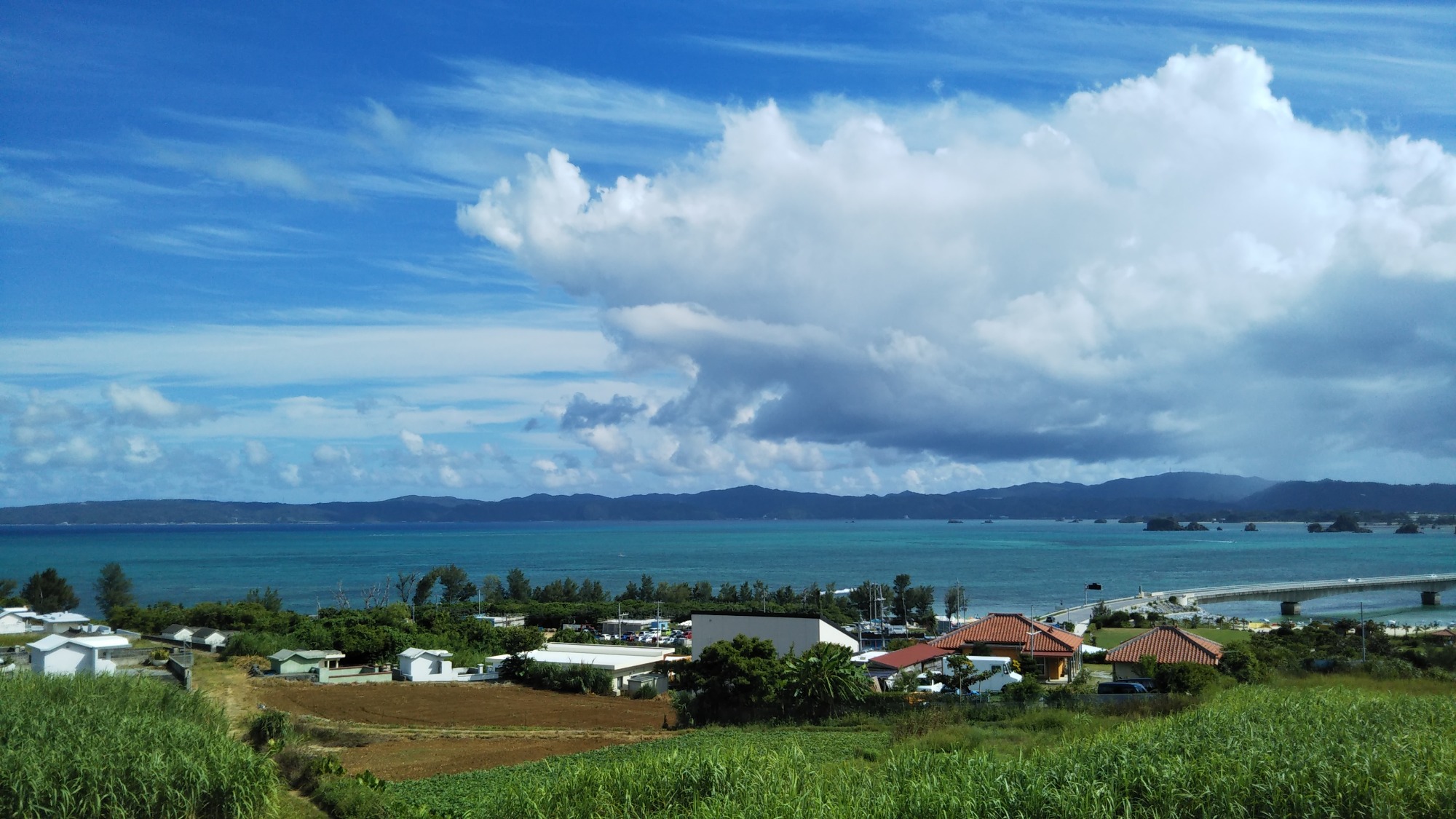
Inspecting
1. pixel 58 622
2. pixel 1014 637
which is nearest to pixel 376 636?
pixel 58 622

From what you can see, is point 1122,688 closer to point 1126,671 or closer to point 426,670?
point 1126,671

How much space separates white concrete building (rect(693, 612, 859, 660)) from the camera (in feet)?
123

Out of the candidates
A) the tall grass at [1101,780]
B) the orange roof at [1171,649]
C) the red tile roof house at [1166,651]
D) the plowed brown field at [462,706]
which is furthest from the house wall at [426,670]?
the tall grass at [1101,780]

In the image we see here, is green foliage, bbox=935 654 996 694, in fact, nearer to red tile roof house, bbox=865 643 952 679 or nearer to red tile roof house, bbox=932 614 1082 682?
red tile roof house, bbox=932 614 1082 682

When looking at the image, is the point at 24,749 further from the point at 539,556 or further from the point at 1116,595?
the point at 539,556

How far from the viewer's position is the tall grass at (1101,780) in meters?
9.38

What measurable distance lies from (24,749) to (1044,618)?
6151 centimetres

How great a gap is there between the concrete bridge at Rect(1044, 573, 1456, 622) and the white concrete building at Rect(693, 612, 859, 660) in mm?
46861

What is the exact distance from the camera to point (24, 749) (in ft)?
47.4

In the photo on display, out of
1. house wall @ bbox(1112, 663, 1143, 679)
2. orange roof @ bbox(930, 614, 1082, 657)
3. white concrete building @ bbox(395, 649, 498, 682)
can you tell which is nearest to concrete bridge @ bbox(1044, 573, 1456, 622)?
orange roof @ bbox(930, 614, 1082, 657)

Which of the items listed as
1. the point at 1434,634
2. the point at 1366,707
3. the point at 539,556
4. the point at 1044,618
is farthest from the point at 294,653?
the point at 539,556

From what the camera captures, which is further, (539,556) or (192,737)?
(539,556)

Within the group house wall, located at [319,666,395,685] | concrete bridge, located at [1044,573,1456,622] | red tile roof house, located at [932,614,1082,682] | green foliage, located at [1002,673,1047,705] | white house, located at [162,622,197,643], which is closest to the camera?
green foliage, located at [1002,673,1047,705]

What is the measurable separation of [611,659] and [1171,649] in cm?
2219
